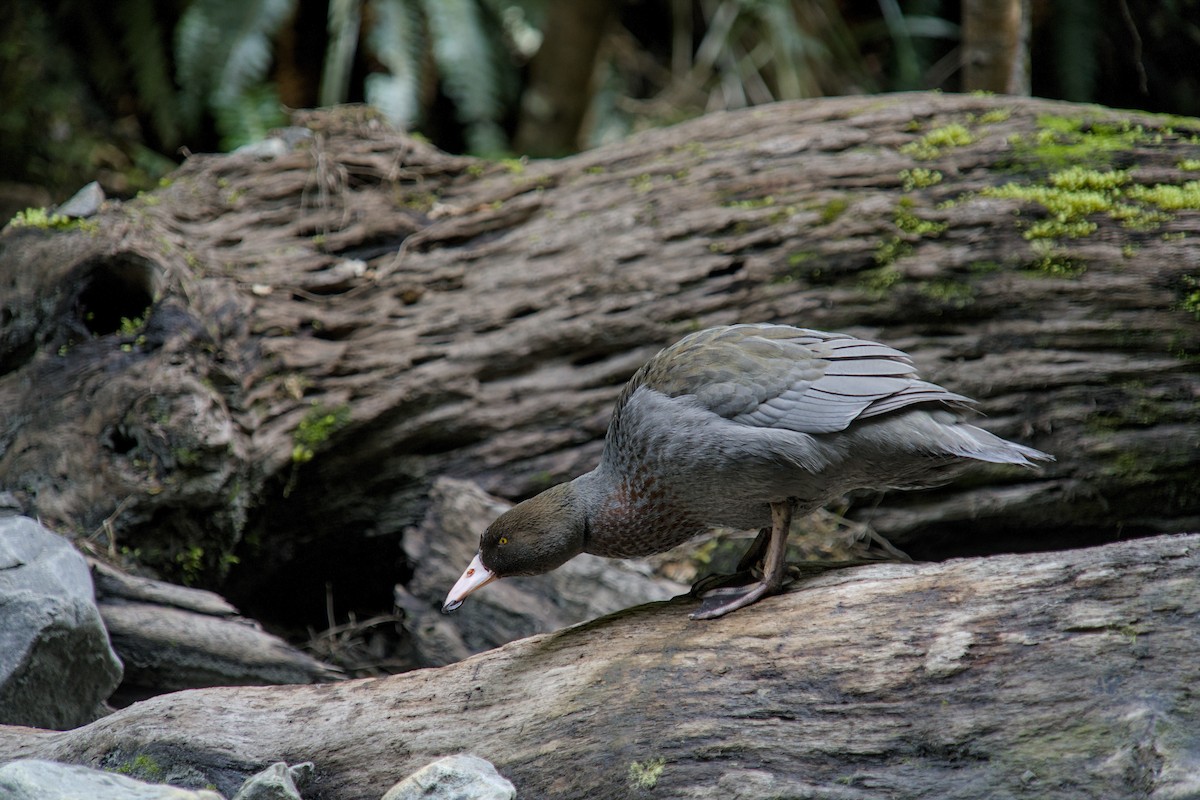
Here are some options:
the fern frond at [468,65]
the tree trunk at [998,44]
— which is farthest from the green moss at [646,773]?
the fern frond at [468,65]

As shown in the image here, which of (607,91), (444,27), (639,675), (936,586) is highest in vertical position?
(444,27)

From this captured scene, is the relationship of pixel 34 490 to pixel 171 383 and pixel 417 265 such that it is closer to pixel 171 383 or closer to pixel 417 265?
pixel 171 383

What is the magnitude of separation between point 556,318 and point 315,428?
3.94 ft

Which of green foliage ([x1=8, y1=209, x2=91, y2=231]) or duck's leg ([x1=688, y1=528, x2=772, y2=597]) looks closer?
duck's leg ([x1=688, y1=528, x2=772, y2=597])

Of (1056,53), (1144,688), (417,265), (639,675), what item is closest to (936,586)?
(1144,688)

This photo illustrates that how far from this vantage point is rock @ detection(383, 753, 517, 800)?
2.36 meters

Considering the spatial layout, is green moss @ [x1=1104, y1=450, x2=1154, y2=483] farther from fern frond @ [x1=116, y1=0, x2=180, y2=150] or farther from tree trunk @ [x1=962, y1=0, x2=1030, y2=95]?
fern frond @ [x1=116, y1=0, x2=180, y2=150]

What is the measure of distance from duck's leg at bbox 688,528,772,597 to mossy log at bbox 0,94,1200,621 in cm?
116

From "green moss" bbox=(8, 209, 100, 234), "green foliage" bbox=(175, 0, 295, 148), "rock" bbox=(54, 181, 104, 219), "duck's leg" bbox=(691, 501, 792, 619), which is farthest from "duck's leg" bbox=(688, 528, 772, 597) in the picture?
"green foliage" bbox=(175, 0, 295, 148)

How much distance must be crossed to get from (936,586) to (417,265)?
308 centimetres

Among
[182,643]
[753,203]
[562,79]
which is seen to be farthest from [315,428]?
[562,79]

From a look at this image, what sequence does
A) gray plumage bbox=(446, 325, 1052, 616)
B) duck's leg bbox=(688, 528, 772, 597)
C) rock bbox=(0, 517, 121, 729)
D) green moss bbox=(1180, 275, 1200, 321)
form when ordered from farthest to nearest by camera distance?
green moss bbox=(1180, 275, 1200, 321)
duck's leg bbox=(688, 528, 772, 597)
rock bbox=(0, 517, 121, 729)
gray plumage bbox=(446, 325, 1052, 616)

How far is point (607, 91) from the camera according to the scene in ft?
27.7

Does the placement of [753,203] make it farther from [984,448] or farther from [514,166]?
[984,448]
